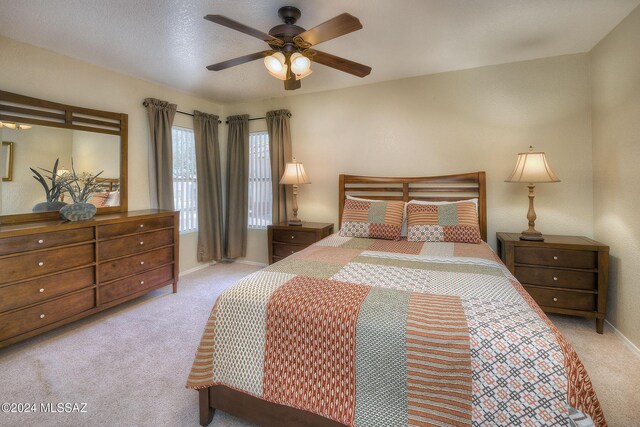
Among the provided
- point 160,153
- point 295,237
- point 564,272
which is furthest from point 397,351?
point 160,153

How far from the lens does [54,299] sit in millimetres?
2357

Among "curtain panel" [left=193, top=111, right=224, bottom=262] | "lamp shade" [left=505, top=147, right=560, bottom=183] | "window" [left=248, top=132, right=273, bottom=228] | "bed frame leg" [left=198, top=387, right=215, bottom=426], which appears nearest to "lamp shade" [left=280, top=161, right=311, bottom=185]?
"window" [left=248, top=132, right=273, bottom=228]

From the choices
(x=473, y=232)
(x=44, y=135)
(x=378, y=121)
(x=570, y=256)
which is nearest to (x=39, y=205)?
(x=44, y=135)

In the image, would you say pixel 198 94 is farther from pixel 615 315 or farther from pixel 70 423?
pixel 615 315

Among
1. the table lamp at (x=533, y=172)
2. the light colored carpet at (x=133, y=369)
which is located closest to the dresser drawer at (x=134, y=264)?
the light colored carpet at (x=133, y=369)

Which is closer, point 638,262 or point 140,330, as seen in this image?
point 638,262

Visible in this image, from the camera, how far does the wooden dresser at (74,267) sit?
2145 millimetres

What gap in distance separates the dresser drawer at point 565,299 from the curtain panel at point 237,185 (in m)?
3.58

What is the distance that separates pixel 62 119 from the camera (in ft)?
9.26

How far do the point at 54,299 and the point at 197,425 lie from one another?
5.69 ft

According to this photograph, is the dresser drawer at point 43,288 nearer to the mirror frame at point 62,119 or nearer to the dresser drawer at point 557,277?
the mirror frame at point 62,119

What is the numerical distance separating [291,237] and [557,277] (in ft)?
8.67

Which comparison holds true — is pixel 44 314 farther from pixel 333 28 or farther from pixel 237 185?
pixel 333 28

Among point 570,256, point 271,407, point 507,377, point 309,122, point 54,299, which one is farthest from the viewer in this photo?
point 309,122
